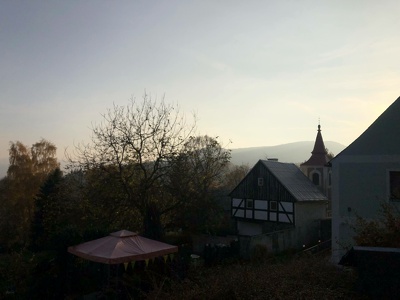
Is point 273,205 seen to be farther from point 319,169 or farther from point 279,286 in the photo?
point 279,286

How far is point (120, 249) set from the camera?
10.6 m

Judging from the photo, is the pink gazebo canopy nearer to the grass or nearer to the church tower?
the grass

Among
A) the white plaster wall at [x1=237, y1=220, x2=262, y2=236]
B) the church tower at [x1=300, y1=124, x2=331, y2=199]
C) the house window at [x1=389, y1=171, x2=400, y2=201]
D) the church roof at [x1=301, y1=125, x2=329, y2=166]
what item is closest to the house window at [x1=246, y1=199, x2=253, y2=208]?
the white plaster wall at [x1=237, y1=220, x2=262, y2=236]

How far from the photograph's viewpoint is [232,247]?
766 inches

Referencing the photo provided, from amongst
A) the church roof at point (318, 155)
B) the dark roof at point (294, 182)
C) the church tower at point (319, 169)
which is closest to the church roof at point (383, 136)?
the dark roof at point (294, 182)

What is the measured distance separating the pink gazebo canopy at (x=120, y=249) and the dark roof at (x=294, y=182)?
624 inches

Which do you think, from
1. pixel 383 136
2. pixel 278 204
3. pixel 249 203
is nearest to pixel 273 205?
pixel 278 204

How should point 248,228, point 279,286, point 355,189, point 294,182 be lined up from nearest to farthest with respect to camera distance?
point 279,286 → point 355,189 → point 294,182 → point 248,228

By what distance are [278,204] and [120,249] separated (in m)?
17.4

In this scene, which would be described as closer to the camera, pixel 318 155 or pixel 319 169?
pixel 319 169

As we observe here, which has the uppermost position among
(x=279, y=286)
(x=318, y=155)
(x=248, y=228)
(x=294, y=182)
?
(x=318, y=155)

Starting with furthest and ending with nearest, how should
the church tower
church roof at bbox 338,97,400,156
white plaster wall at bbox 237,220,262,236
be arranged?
the church tower, white plaster wall at bbox 237,220,262,236, church roof at bbox 338,97,400,156

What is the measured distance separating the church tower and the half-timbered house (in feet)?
23.9

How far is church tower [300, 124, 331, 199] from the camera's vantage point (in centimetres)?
3534
